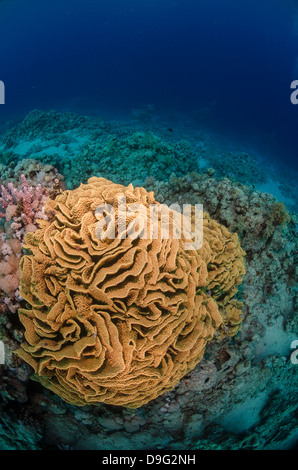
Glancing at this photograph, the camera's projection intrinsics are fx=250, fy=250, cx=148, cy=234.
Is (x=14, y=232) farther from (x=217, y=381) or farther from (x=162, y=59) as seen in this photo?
(x=162, y=59)

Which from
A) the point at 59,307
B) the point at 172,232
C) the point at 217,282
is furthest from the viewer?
the point at 217,282

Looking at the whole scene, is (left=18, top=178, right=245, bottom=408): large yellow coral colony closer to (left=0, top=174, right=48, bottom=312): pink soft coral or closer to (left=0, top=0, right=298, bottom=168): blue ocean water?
(left=0, top=174, right=48, bottom=312): pink soft coral

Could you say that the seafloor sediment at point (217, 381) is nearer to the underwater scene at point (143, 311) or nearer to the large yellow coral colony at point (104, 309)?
the underwater scene at point (143, 311)

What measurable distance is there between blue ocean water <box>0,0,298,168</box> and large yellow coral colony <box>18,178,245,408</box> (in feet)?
95.6

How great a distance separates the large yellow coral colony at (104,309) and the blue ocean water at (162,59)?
95.6 feet

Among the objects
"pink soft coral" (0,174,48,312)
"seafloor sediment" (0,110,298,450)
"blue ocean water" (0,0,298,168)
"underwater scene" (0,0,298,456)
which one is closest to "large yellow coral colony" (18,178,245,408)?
"underwater scene" (0,0,298,456)

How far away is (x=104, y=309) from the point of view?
285cm

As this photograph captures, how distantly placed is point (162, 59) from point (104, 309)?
89890 mm

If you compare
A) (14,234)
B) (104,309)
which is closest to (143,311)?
(104,309)

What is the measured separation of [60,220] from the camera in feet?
10.5
